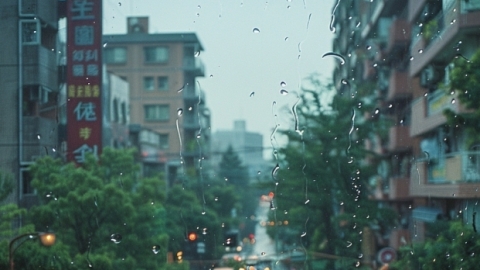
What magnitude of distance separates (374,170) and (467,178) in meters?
0.68

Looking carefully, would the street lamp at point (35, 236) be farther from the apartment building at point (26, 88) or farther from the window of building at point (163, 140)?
the window of building at point (163, 140)

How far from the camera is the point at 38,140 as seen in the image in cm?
262

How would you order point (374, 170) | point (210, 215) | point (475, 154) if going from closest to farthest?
point (210, 215)
point (374, 170)
point (475, 154)

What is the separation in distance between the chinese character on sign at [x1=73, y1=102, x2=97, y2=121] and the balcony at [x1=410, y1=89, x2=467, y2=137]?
1.40 meters

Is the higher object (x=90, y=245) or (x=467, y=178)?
(x=467, y=178)

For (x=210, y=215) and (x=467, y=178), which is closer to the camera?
(x=210, y=215)

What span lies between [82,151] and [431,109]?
5.35 feet

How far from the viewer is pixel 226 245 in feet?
8.87

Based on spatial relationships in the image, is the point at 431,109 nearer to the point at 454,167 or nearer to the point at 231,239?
the point at 454,167

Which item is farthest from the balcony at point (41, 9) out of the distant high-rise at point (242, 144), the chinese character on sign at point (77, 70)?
the distant high-rise at point (242, 144)

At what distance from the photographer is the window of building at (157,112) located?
257 cm

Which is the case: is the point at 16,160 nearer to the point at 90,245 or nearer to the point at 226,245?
the point at 90,245

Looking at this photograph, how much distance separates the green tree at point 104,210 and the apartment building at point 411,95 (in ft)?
3.09

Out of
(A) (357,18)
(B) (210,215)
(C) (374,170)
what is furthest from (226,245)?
(A) (357,18)
